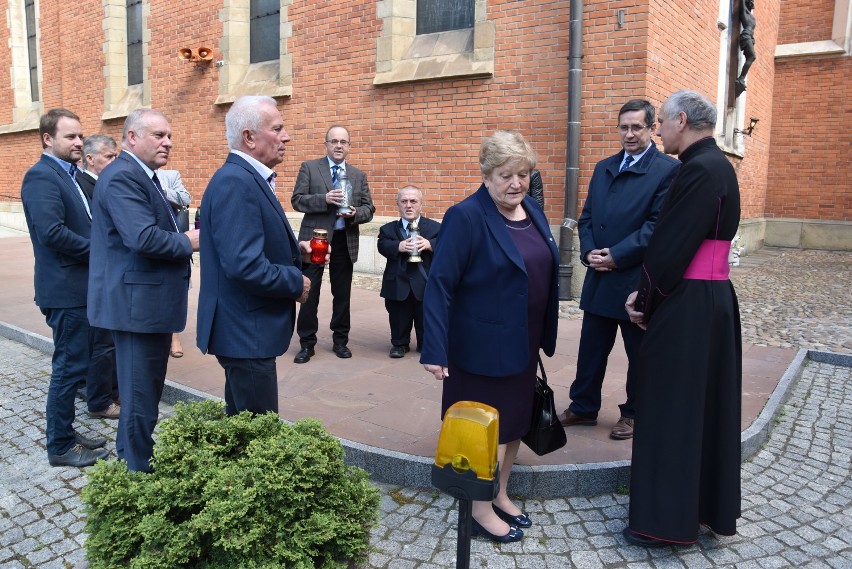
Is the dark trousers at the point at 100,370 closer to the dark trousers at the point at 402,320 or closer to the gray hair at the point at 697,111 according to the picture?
the dark trousers at the point at 402,320

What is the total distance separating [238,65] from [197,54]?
1.02 metres

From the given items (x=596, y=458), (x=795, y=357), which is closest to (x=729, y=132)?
(x=795, y=357)

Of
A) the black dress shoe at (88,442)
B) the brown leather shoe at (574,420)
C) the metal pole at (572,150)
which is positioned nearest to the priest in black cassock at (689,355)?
the brown leather shoe at (574,420)

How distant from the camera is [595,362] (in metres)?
4.33

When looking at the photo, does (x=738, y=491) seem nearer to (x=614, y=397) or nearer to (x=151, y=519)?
(x=614, y=397)

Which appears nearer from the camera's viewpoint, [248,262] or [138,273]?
[248,262]

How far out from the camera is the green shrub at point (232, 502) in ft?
8.49

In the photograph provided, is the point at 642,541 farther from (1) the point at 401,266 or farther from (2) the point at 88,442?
(1) the point at 401,266

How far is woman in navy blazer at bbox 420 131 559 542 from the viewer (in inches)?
116

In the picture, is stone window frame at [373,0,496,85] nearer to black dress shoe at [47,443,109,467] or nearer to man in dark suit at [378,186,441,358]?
man in dark suit at [378,186,441,358]

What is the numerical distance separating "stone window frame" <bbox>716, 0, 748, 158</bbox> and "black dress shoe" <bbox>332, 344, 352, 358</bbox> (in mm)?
8074

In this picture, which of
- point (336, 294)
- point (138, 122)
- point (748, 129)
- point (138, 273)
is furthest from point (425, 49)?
point (138, 273)

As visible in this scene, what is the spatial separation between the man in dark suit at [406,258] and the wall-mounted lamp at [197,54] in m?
8.89

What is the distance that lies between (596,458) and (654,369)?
3.49 feet
